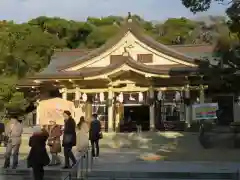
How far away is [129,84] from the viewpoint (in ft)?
Result: 83.8

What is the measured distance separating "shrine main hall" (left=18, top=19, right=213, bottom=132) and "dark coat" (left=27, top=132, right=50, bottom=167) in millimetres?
15177

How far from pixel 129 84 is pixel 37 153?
16873mm

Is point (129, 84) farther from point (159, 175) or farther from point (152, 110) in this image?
point (159, 175)

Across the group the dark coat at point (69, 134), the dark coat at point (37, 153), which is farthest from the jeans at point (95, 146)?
the dark coat at point (37, 153)

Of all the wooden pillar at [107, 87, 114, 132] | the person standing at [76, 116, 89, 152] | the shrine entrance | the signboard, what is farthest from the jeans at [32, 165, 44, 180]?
the shrine entrance

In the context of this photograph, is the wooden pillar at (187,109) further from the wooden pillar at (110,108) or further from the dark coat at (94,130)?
the dark coat at (94,130)

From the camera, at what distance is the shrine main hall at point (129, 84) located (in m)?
24.4

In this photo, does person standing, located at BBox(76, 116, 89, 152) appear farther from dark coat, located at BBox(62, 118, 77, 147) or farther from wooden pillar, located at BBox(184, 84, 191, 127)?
wooden pillar, located at BBox(184, 84, 191, 127)

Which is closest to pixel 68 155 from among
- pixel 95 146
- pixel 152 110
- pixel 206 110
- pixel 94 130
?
pixel 94 130

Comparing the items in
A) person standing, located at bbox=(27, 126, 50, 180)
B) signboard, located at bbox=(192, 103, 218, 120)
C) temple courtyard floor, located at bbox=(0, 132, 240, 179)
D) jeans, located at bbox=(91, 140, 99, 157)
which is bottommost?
temple courtyard floor, located at bbox=(0, 132, 240, 179)

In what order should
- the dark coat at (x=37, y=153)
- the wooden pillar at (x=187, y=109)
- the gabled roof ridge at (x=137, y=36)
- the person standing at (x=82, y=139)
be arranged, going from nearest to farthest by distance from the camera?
the dark coat at (x=37, y=153) < the person standing at (x=82, y=139) < the wooden pillar at (x=187, y=109) < the gabled roof ridge at (x=137, y=36)

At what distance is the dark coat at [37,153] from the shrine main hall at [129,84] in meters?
15.2

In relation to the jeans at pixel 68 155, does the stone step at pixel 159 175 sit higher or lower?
lower

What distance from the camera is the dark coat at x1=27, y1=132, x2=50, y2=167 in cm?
890
